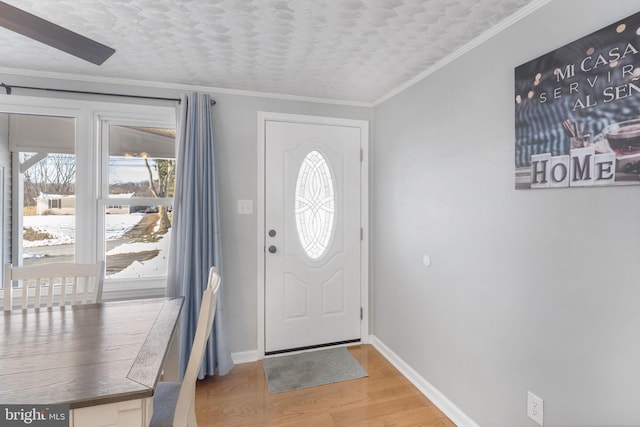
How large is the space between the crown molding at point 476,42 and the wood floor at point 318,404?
2.25 m

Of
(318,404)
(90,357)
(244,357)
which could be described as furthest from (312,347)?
(90,357)

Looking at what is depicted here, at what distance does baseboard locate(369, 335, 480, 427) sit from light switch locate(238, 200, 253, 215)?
1.66 meters

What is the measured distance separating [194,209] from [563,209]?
224 cm

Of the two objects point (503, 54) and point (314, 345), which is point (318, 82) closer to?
point (503, 54)

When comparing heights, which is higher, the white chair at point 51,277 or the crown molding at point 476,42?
the crown molding at point 476,42

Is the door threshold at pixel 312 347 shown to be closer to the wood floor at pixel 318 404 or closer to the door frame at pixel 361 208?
the door frame at pixel 361 208

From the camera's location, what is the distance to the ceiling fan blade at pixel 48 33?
1.00m

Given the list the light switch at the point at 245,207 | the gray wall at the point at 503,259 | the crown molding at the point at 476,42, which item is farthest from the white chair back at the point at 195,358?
the crown molding at the point at 476,42

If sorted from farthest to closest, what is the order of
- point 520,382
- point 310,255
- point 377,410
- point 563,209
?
point 310,255
point 377,410
point 520,382
point 563,209

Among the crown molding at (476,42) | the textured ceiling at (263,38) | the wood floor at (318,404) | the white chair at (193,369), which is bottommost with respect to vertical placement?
the wood floor at (318,404)

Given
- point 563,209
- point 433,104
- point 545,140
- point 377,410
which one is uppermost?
point 433,104

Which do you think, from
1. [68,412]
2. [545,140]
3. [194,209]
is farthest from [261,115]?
[68,412]

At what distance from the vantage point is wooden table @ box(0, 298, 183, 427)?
0.92 meters

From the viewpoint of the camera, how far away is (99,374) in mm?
1023
